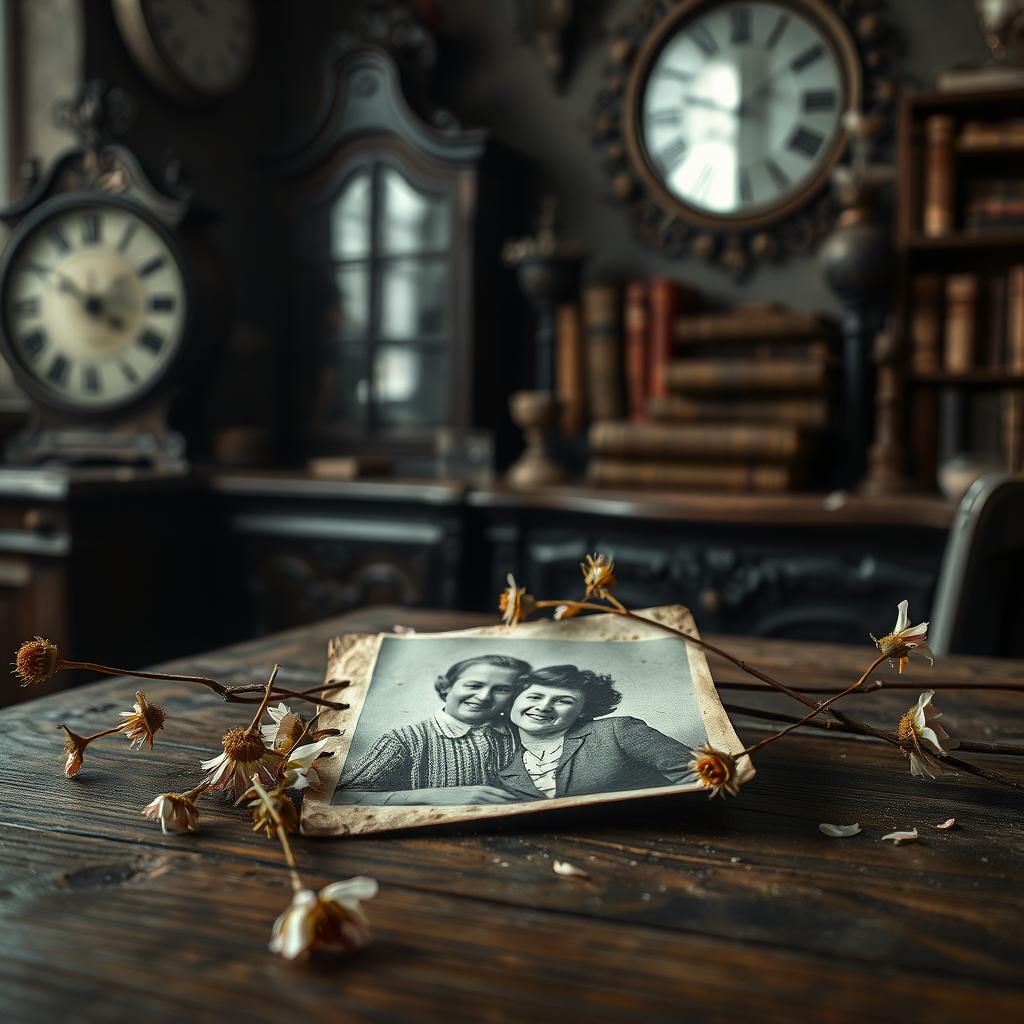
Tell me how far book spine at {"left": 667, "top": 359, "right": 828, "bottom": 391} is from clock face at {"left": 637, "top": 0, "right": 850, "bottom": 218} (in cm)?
55

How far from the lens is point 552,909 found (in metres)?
0.43

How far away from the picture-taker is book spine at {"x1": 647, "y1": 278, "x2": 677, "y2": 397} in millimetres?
2627

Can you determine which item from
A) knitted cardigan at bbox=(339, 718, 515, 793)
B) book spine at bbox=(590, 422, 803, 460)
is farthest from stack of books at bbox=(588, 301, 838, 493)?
knitted cardigan at bbox=(339, 718, 515, 793)

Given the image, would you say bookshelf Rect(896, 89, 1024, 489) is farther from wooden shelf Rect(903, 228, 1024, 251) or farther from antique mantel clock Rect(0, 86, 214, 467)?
antique mantel clock Rect(0, 86, 214, 467)

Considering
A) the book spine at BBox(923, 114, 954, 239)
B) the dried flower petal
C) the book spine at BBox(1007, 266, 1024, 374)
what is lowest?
the dried flower petal

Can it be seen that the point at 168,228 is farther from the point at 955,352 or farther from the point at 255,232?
the point at 955,352

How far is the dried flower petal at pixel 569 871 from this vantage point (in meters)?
0.46

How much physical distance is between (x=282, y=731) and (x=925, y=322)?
7.21ft

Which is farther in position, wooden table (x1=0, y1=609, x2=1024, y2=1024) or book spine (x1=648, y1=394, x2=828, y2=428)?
book spine (x1=648, y1=394, x2=828, y2=428)

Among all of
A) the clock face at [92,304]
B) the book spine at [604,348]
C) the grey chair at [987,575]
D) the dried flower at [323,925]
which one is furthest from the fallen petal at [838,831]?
the clock face at [92,304]

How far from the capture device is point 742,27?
2.69m

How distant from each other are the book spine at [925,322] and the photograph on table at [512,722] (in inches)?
75.0

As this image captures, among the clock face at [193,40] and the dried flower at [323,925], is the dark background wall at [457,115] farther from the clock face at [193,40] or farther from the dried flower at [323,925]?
the dried flower at [323,925]

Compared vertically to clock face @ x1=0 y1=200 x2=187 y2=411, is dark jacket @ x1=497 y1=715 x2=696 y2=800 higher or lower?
lower
